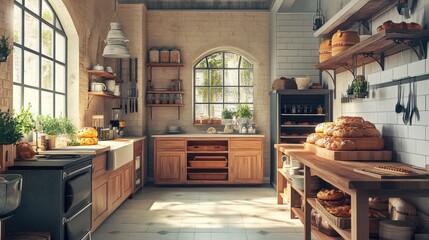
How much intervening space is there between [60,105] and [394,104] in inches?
176

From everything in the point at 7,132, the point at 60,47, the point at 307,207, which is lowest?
the point at 307,207

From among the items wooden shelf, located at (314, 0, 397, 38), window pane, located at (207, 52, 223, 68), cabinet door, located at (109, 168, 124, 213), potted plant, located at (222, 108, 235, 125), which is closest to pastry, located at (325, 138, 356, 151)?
wooden shelf, located at (314, 0, 397, 38)

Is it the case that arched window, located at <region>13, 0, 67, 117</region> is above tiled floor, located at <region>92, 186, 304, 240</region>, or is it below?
above

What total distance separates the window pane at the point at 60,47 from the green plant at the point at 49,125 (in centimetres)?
122

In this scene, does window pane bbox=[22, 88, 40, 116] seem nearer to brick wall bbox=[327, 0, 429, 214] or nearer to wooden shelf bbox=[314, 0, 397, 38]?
wooden shelf bbox=[314, 0, 397, 38]

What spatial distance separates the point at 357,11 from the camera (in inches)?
163

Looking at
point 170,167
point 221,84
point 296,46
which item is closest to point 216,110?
point 221,84

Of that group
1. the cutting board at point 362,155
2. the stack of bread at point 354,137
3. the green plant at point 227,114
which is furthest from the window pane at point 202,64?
the cutting board at point 362,155

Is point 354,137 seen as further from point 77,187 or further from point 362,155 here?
point 77,187

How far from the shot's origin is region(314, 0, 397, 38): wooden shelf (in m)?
3.86

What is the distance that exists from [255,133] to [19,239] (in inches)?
224

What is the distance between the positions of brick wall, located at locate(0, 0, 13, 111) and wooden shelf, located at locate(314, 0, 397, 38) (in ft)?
11.1

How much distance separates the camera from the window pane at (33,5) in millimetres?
4828

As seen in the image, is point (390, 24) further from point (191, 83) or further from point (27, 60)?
point (191, 83)
